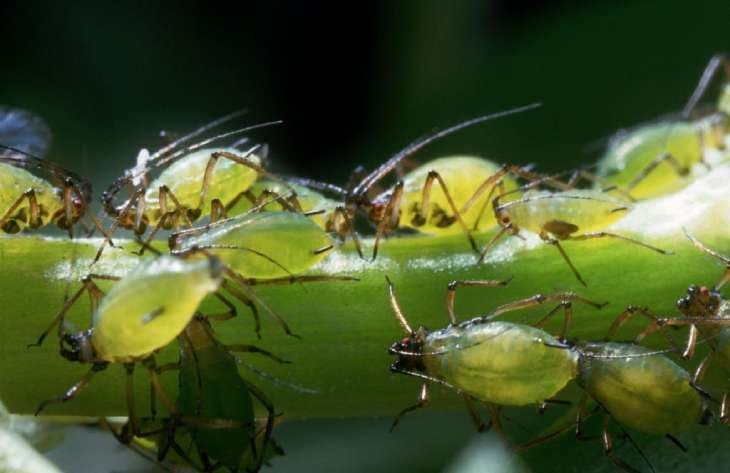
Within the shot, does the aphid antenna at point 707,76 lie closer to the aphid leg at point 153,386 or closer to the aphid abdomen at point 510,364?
the aphid abdomen at point 510,364

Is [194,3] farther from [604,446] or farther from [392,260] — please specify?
[604,446]

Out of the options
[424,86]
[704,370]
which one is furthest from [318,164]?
[704,370]

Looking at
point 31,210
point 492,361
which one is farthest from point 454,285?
point 31,210

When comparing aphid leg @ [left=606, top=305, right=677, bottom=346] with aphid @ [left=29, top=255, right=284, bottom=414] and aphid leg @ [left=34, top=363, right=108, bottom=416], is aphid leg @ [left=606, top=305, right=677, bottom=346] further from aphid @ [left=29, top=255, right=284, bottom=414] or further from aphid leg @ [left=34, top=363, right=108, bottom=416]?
aphid leg @ [left=34, top=363, right=108, bottom=416]

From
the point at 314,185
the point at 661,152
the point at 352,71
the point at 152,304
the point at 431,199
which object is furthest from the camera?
the point at 352,71

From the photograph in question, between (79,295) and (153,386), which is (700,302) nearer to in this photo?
(153,386)

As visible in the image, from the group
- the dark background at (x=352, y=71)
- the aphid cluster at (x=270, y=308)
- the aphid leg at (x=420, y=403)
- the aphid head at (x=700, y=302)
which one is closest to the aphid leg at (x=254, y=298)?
the aphid cluster at (x=270, y=308)
